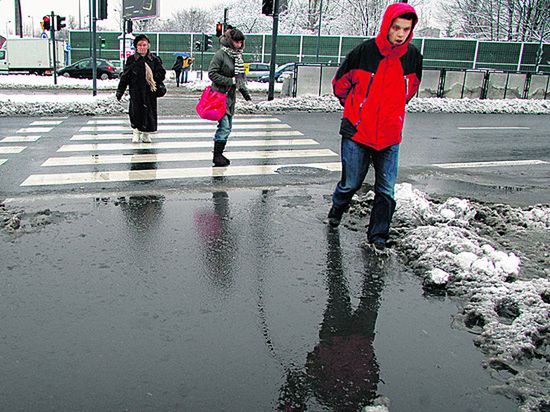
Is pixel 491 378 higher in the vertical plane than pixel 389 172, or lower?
lower

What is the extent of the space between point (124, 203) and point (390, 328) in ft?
11.8

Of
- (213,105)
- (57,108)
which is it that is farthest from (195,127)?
(213,105)

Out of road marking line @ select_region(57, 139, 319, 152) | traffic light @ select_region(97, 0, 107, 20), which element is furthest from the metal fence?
road marking line @ select_region(57, 139, 319, 152)

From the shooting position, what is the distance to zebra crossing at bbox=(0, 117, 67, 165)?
9109 millimetres

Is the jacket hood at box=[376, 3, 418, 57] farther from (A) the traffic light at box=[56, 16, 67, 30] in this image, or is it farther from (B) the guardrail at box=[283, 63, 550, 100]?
(A) the traffic light at box=[56, 16, 67, 30]

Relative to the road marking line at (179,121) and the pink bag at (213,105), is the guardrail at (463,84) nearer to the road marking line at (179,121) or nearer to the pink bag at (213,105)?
the road marking line at (179,121)

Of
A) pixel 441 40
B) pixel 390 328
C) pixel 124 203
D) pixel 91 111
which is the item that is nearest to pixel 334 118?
pixel 91 111

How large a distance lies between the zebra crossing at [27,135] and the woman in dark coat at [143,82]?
6.19ft

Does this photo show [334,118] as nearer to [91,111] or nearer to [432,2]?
[91,111]

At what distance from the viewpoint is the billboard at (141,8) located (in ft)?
125

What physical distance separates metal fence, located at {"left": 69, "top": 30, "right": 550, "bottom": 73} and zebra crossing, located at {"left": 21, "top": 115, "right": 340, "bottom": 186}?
33.7m

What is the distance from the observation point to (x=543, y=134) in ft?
45.2

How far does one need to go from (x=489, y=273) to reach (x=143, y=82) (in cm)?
707

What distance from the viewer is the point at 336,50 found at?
45781 mm
